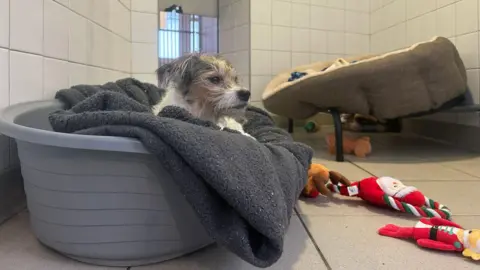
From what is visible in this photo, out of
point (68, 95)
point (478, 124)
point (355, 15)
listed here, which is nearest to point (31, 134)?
point (68, 95)

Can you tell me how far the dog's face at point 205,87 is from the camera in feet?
5.39

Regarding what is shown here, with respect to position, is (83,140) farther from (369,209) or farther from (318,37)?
(318,37)

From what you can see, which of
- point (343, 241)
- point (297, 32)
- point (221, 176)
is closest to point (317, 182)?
point (343, 241)

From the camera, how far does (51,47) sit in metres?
1.50

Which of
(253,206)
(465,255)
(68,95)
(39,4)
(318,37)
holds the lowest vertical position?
(465,255)

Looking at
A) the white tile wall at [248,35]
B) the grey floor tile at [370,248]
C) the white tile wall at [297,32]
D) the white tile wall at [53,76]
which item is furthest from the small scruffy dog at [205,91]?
the white tile wall at [297,32]

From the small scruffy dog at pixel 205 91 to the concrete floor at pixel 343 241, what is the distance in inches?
17.4

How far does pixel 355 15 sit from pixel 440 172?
2197 mm

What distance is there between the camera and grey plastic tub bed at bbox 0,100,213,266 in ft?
2.74

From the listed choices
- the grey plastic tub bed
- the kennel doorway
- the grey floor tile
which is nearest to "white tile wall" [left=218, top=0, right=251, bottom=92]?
the kennel doorway

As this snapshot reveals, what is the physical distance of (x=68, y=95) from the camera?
1419 millimetres

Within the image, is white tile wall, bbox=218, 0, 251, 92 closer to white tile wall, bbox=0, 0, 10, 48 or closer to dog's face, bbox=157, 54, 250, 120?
dog's face, bbox=157, 54, 250, 120

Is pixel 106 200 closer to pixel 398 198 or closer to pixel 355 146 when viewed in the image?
pixel 398 198

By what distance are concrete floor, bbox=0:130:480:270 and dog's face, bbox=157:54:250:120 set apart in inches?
A: 17.5
